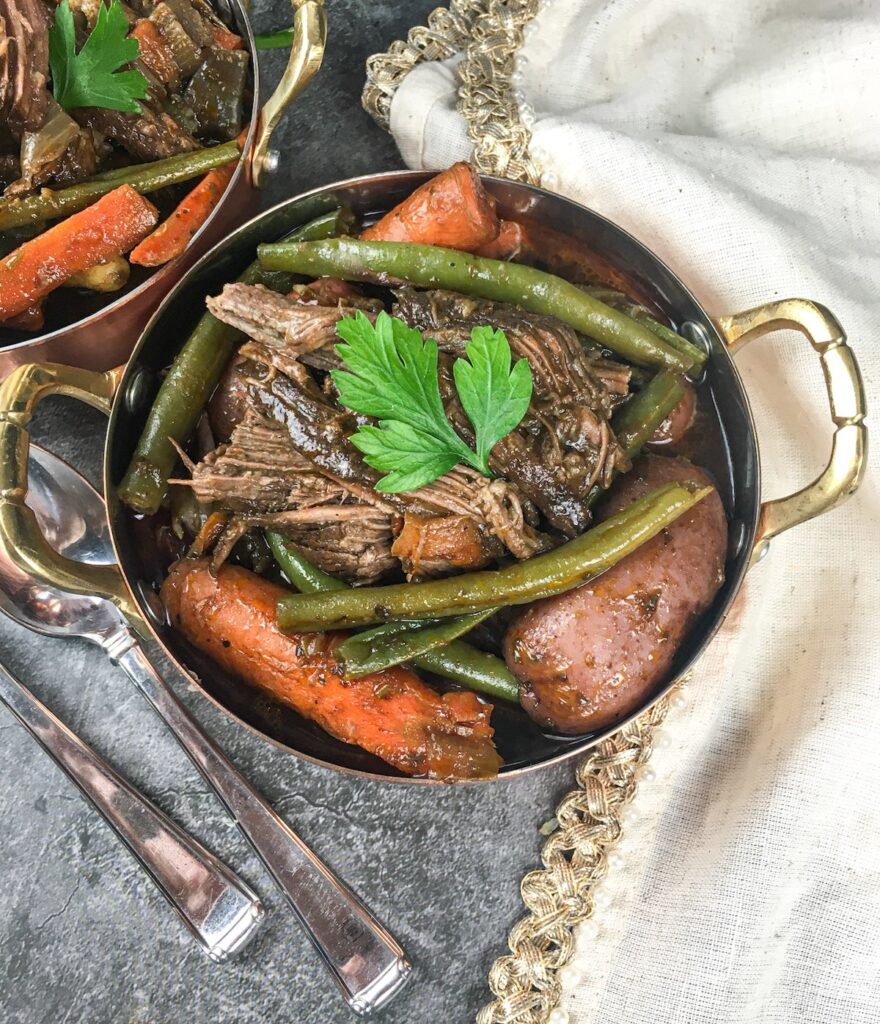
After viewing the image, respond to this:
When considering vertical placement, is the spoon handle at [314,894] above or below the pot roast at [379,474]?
below

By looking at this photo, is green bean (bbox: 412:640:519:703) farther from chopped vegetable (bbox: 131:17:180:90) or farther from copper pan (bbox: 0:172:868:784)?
chopped vegetable (bbox: 131:17:180:90)

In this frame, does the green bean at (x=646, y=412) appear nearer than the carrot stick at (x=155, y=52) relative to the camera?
Yes

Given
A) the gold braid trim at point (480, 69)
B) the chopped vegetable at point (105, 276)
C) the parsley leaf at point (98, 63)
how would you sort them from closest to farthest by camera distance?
the parsley leaf at point (98, 63) < the chopped vegetable at point (105, 276) < the gold braid trim at point (480, 69)

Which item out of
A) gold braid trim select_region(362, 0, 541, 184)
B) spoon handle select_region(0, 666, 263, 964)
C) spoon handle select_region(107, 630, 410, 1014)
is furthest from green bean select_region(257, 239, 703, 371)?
spoon handle select_region(0, 666, 263, 964)

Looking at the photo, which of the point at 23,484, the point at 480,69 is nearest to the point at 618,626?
the point at 23,484

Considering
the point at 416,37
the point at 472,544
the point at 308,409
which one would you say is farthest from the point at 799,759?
the point at 416,37

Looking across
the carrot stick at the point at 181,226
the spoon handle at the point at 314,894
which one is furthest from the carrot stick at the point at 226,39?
the spoon handle at the point at 314,894

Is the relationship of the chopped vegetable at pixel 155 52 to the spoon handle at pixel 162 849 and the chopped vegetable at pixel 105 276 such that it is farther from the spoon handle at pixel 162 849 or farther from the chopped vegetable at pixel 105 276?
the spoon handle at pixel 162 849
